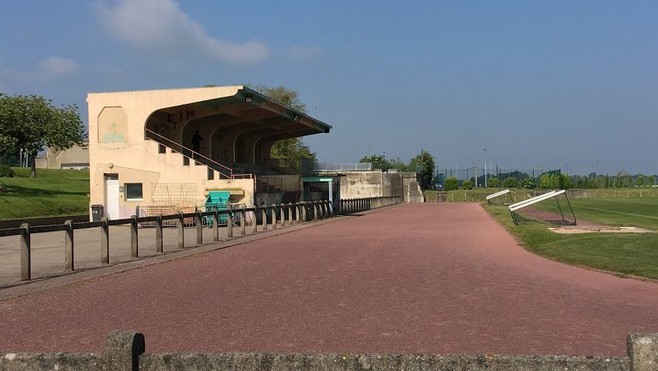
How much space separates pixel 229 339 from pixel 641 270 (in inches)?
351

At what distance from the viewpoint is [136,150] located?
3453 cm

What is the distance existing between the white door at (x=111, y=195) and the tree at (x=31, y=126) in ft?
48.0

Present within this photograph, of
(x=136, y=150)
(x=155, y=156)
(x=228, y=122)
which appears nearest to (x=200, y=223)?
(x=155, y=156)

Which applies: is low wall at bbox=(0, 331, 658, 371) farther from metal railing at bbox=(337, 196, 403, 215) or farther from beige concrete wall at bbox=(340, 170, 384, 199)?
beige concrete wall at bbox=(340, 170, 384, 199)

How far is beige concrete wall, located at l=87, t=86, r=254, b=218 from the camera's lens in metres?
33.9

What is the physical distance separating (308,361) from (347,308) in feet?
17.0

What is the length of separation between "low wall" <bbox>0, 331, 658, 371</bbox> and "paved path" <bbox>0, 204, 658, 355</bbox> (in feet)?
8.97

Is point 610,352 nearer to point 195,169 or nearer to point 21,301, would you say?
point 21,301

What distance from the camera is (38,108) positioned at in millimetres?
48938

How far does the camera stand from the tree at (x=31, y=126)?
152 feet

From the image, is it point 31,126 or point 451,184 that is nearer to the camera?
point 31,126

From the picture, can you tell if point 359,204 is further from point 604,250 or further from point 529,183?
point 529,183

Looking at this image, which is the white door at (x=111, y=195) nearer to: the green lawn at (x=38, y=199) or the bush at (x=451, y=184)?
the green lawn at (x=38, y=199)

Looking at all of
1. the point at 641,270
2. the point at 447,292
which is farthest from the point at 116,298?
the point at 641,270
